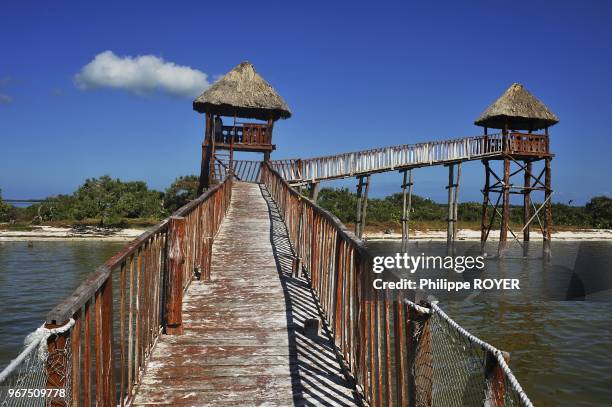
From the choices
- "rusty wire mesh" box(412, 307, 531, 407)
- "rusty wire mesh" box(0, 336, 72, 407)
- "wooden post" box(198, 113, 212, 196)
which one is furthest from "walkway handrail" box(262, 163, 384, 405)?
Result: "wooden post" box(198, 113, 212, 196)

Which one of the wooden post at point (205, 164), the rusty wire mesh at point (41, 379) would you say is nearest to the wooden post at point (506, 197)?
the wooden post at point (205, 164)

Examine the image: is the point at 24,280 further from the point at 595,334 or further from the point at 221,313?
the point at 595,334

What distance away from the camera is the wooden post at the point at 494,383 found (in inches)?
85.3

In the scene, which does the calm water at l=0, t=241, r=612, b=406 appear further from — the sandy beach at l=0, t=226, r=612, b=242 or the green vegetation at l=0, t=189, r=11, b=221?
the green vegetation at l=0, t=189, r=11, b=221

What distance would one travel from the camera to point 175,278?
A: 5.42 m

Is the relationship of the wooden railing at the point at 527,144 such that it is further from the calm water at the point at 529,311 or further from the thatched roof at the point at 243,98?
the thatched roof at the point at 243,98

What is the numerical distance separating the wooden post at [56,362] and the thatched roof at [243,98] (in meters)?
23.6

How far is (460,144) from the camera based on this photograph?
24250 millimetres

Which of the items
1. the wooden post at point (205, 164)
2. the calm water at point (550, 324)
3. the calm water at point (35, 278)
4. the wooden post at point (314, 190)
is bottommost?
the calm water at point (550, 324)

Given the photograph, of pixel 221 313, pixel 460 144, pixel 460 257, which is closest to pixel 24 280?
pixel 221 313

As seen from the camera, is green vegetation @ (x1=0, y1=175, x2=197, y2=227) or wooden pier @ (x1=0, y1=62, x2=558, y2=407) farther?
green vegetation @ (x1=0, y1=175, x2=197, y2=227)

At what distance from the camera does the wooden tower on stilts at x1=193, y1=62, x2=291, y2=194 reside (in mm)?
24234

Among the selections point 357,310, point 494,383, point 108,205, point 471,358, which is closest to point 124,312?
point 357,310

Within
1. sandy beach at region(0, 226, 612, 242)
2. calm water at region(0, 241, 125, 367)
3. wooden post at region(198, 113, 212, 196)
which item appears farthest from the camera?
sandy beach at region(0, 226, 612, 242)
